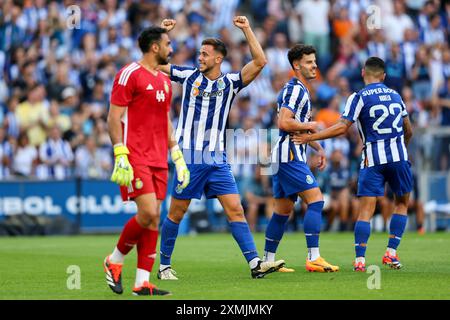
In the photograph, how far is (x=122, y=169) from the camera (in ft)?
30.4

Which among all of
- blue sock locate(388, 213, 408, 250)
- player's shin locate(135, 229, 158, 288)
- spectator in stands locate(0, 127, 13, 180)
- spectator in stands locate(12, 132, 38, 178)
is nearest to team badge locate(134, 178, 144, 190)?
player's shin locate(135, 229, 158, 288)

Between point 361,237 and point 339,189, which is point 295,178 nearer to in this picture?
Answer: point 361,237

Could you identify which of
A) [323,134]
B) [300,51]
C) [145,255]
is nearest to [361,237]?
[323,134]

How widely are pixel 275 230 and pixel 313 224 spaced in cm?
54

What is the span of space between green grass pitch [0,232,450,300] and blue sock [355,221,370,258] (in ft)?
0.92

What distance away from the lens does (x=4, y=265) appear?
1377 cm

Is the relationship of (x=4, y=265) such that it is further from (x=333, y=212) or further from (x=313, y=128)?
(x=333, y=212)

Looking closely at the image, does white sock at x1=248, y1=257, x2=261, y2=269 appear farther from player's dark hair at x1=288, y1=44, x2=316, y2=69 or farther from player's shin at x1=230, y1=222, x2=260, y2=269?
player's dark hair at x1=288, y1=44, x2=316, y2=69

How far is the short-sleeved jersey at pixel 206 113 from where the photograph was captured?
468 inches

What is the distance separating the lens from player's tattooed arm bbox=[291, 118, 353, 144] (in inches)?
475

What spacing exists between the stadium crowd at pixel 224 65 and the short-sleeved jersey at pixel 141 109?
43.5 ft

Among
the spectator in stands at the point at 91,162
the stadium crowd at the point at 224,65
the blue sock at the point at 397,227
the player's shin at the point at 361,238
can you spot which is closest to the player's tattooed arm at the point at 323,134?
the player's shin at the point at 361,238

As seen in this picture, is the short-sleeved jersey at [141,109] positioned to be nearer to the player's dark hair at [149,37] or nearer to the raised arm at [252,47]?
the player's dark hair at [149,37]

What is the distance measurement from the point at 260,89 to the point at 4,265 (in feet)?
43.5
